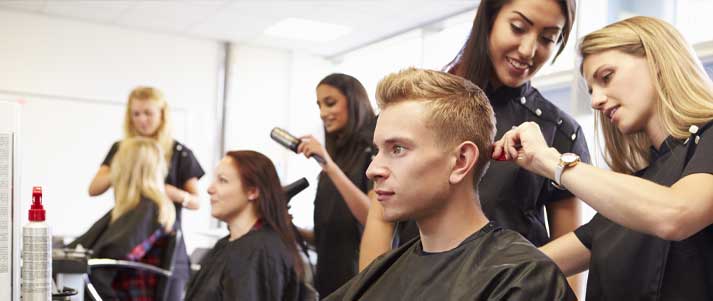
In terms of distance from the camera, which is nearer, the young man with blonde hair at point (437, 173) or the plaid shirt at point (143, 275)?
the young man with blonde hair at point (437, 173)

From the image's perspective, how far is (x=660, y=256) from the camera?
1.29 m

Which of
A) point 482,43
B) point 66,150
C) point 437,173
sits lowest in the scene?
point 66,150

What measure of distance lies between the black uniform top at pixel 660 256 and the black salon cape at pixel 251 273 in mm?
1145

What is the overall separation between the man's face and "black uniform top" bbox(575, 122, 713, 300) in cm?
35

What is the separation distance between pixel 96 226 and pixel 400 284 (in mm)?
2269

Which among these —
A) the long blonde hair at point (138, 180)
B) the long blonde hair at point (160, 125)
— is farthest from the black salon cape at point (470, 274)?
the long blonde hair at point (160, 125)

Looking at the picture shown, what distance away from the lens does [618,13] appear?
13.7ft

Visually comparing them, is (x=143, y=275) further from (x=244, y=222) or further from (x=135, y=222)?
(x=244, y=222)

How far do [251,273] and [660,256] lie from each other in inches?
53.5

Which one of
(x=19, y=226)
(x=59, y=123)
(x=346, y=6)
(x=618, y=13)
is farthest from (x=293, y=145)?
(x=59, y=123)

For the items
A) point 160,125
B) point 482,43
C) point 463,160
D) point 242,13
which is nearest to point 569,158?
point 463,160

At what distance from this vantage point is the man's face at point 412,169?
4.48 feet

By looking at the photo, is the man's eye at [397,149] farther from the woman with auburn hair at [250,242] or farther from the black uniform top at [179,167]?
the black uniform top at [179,167]

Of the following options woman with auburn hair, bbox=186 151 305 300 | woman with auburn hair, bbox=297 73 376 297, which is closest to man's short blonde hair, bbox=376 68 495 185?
woman with auburn hair, bbox=297 73 376 297
